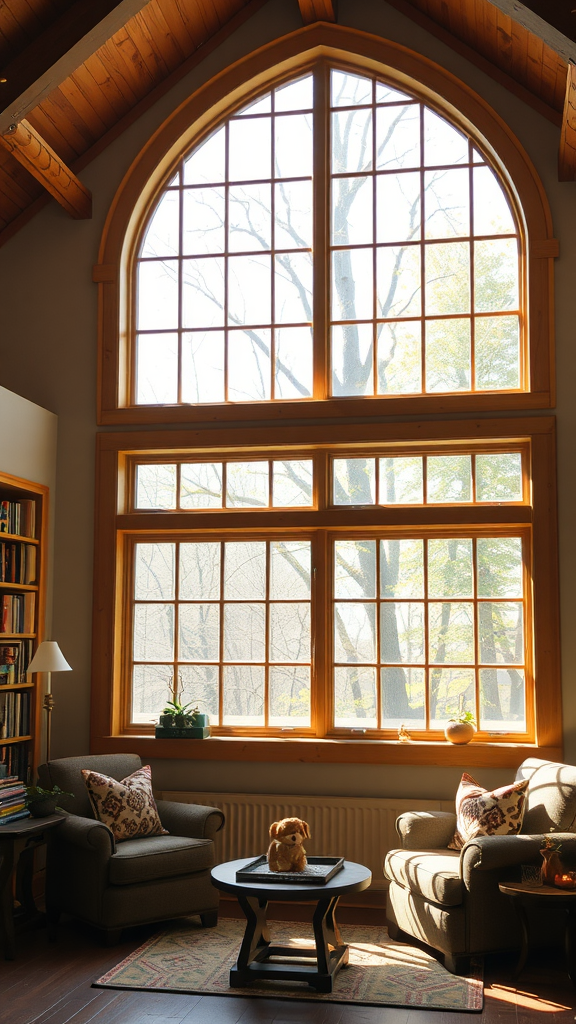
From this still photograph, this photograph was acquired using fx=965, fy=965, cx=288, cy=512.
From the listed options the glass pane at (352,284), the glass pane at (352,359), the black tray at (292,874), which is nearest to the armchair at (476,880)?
the black tray at (292,874)

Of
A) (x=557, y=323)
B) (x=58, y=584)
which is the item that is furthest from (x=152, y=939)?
(x=557, y=323)

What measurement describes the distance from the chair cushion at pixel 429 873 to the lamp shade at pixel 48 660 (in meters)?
2.24

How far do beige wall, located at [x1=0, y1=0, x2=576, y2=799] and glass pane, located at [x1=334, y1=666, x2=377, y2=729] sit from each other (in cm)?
30

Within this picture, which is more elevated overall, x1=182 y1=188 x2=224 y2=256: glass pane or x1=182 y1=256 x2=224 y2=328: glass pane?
x1=182 y1=188 x2=224 y2=256: glass pane

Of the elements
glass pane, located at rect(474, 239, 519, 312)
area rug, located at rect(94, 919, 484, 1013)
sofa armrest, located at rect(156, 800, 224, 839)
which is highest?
glass pane, located at rect(474, 239, 519, 312)

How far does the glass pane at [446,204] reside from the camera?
6.36 m

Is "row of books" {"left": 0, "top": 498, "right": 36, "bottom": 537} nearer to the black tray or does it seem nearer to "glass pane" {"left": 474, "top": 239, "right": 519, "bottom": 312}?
the black tray

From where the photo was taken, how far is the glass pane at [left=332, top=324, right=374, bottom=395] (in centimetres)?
637

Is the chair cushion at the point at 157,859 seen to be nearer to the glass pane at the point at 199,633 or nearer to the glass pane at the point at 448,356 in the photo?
the glass pane at the point at 199,633

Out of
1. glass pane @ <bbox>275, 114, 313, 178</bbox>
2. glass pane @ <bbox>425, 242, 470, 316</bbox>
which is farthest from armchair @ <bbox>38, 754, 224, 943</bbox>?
glass pane @ <bbox>275, 114, 313, 178</bbox>

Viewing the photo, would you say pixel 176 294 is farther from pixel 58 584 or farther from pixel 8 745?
pixel 8 745

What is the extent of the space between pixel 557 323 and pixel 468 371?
0.62m

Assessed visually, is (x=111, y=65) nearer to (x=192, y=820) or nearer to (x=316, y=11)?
(x=316, y=11)

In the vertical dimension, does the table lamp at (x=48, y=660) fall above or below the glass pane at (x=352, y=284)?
below
